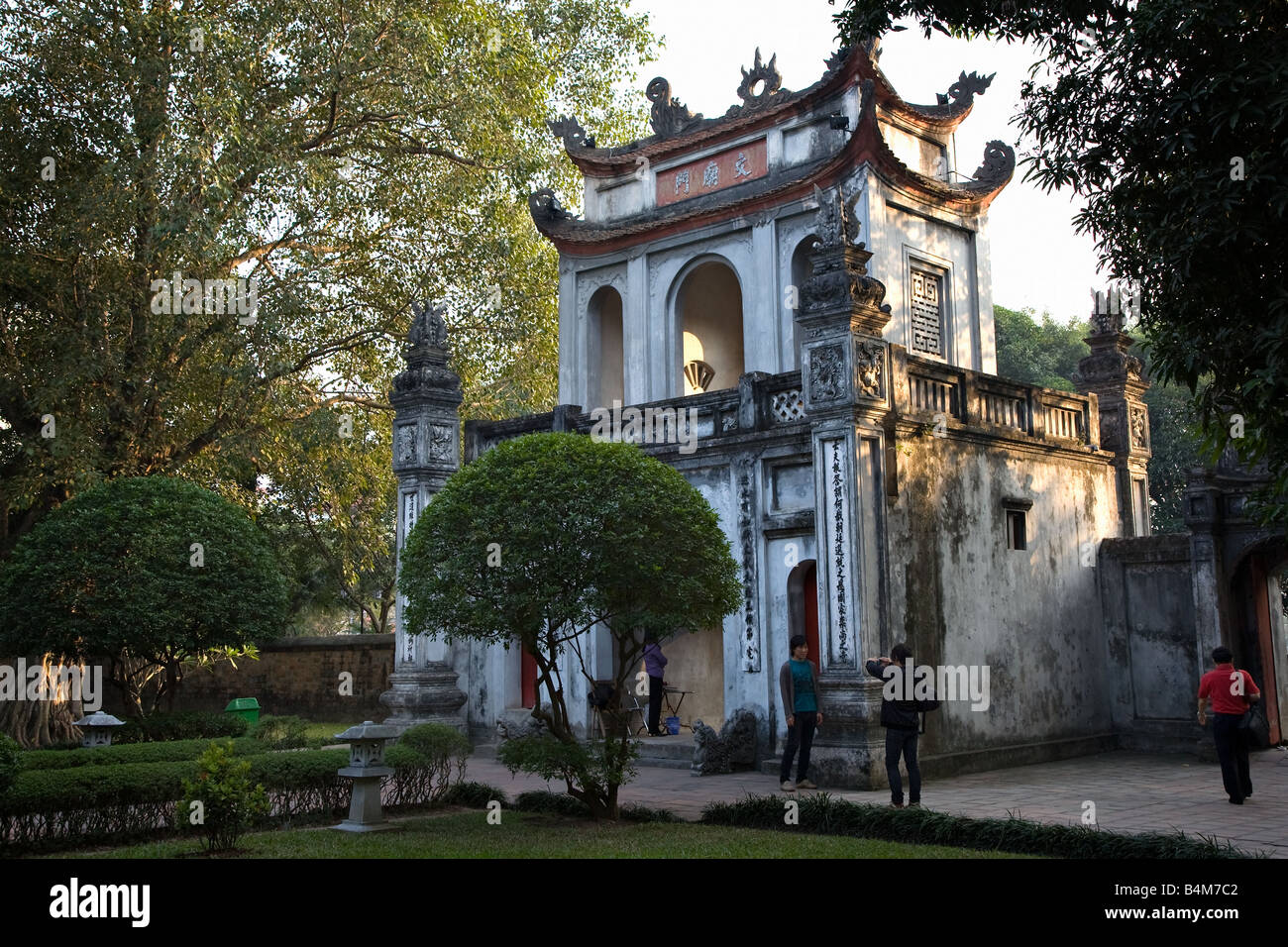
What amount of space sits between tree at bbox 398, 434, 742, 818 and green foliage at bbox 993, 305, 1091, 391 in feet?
97.0

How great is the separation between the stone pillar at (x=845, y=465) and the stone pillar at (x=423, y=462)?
6118mm

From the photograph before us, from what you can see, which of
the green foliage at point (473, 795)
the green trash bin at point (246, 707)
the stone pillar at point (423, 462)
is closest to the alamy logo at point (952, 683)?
the green foliage at point (473, 795)

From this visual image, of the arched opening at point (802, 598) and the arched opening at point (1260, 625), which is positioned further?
the arched opening at point (1260, 625)

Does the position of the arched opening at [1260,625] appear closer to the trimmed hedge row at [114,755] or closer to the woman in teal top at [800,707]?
the woman in teal top at [800,707]

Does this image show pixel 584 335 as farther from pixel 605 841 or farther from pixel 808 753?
pixel 605 841

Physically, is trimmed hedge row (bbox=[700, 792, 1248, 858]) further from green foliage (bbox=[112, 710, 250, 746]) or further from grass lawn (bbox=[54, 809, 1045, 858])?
green foliage (bbox=[112, 710, 250, 746])

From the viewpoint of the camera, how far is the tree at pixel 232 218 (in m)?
17.9

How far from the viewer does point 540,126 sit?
A: 2345cm

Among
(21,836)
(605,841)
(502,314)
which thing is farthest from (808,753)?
(502,314)

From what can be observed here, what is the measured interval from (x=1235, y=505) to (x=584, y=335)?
10140 mm

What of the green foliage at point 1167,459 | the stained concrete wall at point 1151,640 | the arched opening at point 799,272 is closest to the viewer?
the stained concrete wall at point 1151,640

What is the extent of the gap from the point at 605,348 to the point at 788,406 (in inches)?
257
